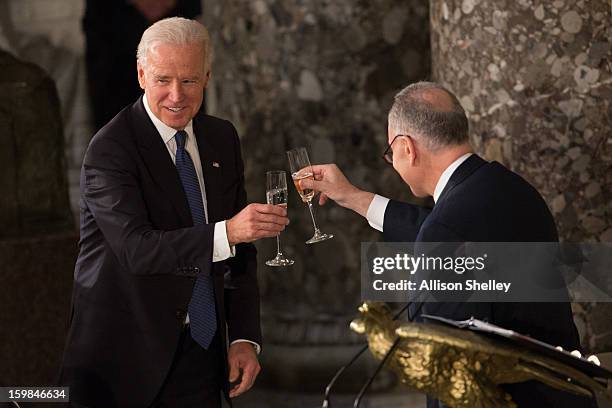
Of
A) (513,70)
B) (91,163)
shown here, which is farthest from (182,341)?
(513,70)

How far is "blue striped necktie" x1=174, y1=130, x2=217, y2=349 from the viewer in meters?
3.37

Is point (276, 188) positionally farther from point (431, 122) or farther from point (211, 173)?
point (431, 122)

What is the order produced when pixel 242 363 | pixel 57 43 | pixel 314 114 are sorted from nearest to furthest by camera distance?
pixel 242 363 → pixel 314 114 → pixel 57 43

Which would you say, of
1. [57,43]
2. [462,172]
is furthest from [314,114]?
[462,172]

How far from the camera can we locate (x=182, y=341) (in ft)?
11.1

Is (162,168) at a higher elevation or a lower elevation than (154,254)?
higher

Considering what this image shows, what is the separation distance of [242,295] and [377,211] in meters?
0.58

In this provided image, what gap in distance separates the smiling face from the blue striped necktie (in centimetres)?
9

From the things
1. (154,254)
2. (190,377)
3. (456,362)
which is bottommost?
(190,377)

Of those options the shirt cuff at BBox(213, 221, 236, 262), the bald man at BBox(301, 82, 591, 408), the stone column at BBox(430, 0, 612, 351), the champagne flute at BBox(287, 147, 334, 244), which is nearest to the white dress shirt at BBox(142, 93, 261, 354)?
the shirt cuff at BBox(213, 221, 236, 262)

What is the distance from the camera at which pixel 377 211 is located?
382 centimetres

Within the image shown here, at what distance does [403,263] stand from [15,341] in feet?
7.71

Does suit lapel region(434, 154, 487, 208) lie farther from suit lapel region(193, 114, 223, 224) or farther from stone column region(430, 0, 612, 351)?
stone column region(430, 0, 612, 351)

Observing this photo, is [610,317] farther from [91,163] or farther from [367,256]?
[91,163]
